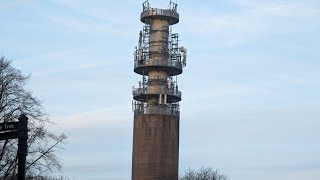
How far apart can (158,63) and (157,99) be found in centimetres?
449

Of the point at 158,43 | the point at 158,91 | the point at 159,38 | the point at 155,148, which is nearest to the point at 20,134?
the point at 155,148

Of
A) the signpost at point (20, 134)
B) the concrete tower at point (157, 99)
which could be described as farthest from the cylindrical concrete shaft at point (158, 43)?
the signpost at point (20, 134)

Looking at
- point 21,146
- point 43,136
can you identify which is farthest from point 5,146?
point 21,146

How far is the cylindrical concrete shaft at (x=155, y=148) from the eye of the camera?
3440 inches

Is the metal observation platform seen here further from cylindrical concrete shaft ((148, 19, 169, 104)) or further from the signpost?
the signpost

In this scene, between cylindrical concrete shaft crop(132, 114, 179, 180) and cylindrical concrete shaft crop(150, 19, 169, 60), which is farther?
cylindrical concrete shaft crop(150, 19, 169, 60)

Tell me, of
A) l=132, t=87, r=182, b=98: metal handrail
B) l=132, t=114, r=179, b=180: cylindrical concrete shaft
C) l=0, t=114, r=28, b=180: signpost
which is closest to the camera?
l=0, t=114, r=28, b=180: signpost

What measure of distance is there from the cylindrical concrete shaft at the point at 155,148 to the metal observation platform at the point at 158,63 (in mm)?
1737

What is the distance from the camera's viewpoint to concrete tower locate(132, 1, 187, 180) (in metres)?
87.8

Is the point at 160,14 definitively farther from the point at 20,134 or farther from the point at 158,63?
the point at 20,134

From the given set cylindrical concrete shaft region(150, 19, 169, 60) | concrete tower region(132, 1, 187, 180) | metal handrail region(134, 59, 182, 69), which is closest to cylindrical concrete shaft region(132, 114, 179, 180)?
concrete tower region(132, 1, 187, 180)

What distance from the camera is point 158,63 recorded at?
9088cm

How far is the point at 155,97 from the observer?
91.1m

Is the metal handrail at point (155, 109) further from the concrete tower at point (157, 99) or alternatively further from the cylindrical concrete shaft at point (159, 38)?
the cylindrical concrete shaft at point (159, 38)
